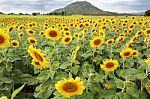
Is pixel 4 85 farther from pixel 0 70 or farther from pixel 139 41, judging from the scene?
Answer: pixel 139 41

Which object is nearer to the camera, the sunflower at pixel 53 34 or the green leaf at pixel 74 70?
the green leaf at pixel 74 70

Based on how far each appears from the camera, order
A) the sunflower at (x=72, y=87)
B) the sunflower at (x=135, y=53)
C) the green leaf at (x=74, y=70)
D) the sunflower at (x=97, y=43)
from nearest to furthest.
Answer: the sunflower at (x=72, y=87), the green leaf at (x=74, y=70), the sunflower at (x=135, y=53), the sunflower at (x=97, y=43)

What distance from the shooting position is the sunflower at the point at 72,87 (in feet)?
9.62

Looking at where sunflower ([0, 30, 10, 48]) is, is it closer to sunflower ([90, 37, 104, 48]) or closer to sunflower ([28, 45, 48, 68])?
sunflower ([28, 45, 48, 68])

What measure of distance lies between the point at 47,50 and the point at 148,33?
7.87 feet

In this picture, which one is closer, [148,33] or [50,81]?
[50,81]

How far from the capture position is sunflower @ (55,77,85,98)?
9.62 feet

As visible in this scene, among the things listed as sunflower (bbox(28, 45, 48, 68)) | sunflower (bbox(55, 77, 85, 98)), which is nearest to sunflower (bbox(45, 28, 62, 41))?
sunflower (bbox(28, 45, 48, 68))

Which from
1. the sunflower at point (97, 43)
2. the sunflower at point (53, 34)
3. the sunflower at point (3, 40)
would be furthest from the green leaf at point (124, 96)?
the sunflower at point (53, 34)

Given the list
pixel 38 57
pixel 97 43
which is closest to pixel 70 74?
pixel 38 57

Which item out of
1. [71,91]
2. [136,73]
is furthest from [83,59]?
[71,91]

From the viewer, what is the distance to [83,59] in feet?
19.1

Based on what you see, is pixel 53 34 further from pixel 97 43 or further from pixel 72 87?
pixel 72 87

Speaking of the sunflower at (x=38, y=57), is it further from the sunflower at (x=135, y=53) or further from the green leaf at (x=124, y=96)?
the sunflower at (x=135, y=53)
